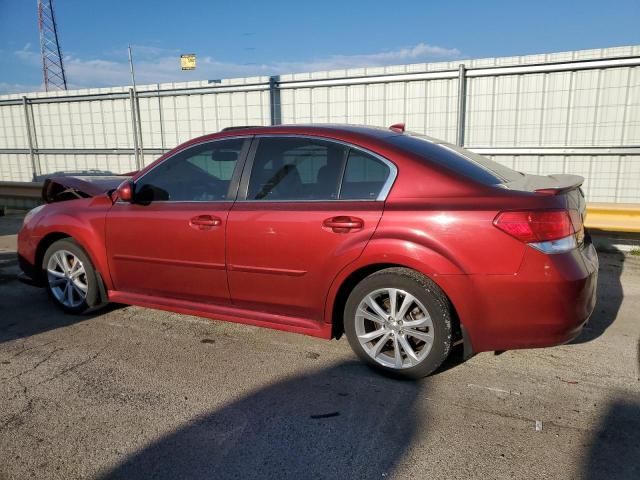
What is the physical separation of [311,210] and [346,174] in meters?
0.33

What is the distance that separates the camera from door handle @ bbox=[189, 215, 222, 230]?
141 inches

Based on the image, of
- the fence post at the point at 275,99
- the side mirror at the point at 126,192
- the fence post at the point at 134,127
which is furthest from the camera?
the fence post at the point at 134,127

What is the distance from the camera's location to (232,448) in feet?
8.11

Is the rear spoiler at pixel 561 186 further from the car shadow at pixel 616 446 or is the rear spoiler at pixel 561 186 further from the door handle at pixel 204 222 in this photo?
the door handle at pixel 204 222

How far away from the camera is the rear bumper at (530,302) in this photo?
2.74 m

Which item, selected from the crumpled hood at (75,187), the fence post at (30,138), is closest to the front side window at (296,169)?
the crumpled hood at (75,187)

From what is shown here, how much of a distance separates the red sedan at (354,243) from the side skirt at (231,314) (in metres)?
0.01

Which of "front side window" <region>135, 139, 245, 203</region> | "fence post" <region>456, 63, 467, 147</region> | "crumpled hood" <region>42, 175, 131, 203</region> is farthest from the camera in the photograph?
"fence post" <region>456, 63, 467, 147</region>

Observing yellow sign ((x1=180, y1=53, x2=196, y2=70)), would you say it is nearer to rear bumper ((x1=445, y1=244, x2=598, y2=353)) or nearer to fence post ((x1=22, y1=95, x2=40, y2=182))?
fence post ((x1=22, y1=95, x2=40, y2=182))

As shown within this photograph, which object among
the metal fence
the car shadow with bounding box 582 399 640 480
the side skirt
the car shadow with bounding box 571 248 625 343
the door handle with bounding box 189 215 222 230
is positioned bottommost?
the car shadow with bounding box 582 399 640 480

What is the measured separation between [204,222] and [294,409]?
59.0 inches

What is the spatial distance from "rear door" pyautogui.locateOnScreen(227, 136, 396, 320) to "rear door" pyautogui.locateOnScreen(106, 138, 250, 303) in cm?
15

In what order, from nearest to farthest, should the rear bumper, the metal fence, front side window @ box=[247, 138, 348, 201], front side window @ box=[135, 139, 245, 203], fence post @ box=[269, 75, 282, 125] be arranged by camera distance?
the rear bumper
front side window @ box=[247, 138, 348, 201]
front side window @ box=[135, 139, 245, 203]
the metal fence
fence post @ box=[269, 75, 282, 125]

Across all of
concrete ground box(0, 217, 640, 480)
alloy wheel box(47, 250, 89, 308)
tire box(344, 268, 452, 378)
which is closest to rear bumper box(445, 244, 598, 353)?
tire box(344, 268, 452, 378)
